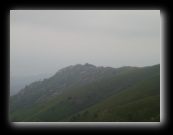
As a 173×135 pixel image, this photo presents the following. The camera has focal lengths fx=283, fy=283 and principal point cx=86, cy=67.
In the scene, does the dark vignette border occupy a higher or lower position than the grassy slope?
higher

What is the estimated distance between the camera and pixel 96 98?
97.2 metres

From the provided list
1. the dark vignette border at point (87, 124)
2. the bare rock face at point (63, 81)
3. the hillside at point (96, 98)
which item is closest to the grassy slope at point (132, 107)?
the hillside at point (96, 98)

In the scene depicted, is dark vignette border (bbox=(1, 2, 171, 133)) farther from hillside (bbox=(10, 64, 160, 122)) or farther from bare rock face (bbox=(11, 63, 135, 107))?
bare rock face (bbox=(11, 63, 135, 107))

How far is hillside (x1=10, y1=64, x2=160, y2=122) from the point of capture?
67.2 metres

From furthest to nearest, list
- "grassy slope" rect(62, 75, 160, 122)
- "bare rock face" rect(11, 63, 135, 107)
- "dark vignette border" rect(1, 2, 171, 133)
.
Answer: "bare rock face" rect(11, 63, 135, 107) < "grassy slope" rect(62, 75, 160, 122) < "dark vignette border" rect(1, 2, 171, 133)

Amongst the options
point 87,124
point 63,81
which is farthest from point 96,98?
point 87,124

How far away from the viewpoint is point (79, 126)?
25.6 feet

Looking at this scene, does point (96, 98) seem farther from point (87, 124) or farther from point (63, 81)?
point (87, 124)

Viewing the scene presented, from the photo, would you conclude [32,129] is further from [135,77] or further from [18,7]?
[135,77]

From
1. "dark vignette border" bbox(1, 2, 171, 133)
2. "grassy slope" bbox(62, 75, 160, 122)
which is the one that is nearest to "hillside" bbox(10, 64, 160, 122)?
"grassy slope" bbox(62, 75, 160, 122)

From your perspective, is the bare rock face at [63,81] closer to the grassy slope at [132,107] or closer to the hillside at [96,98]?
the hillside at [96,98]

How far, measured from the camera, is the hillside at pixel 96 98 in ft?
220

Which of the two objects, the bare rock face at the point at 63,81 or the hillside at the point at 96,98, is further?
the bare rock face at the point at 63,81

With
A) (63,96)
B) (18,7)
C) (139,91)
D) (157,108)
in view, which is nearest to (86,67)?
(63,96)
